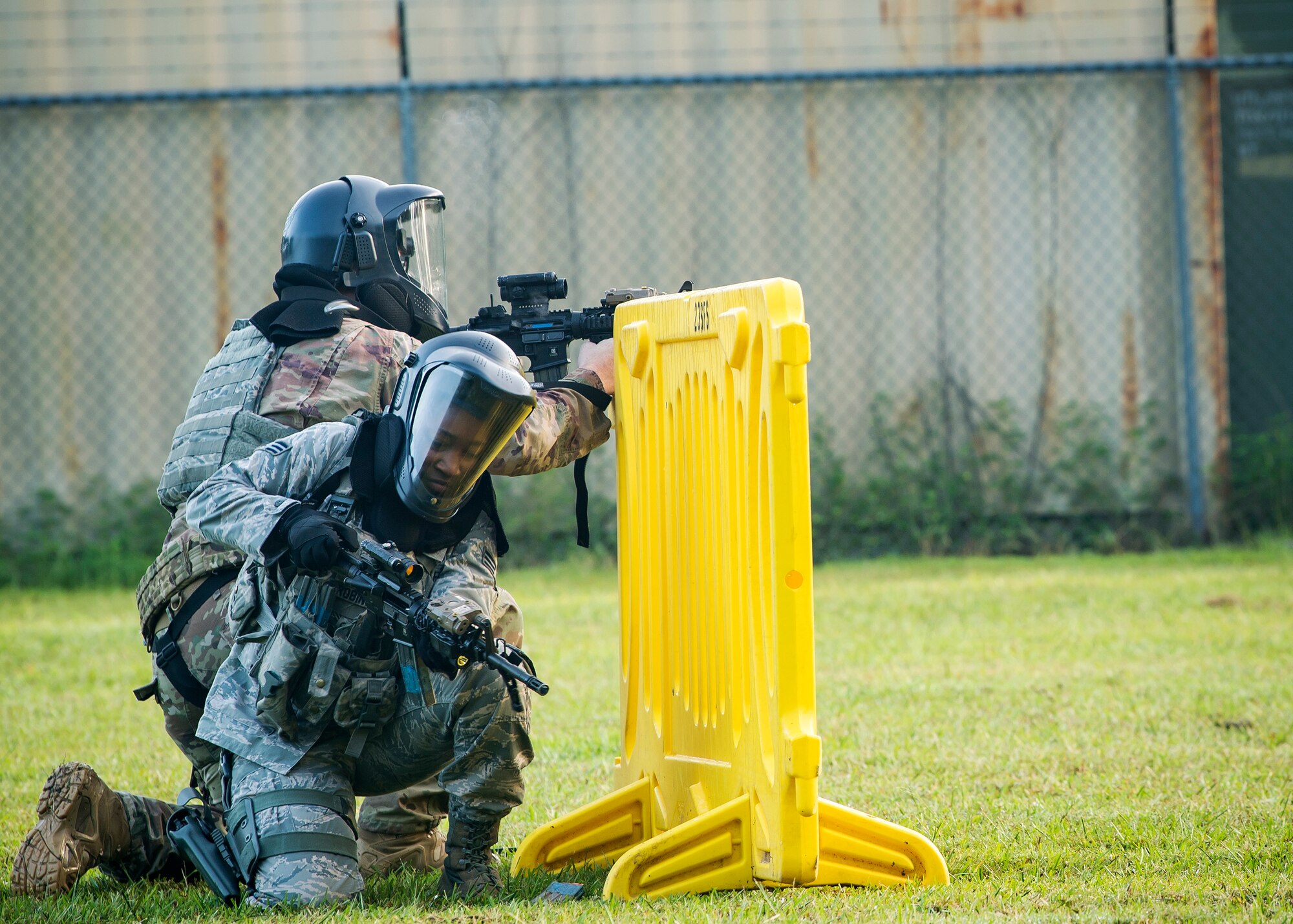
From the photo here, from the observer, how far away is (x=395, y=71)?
8891mm

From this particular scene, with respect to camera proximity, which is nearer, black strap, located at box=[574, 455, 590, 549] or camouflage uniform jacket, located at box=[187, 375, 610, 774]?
camouflage uniform jacket, located at box=[187, 375, 610, 774]

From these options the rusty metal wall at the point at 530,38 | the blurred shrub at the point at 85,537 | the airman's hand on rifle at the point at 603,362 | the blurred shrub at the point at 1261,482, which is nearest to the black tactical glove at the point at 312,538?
the airman's hand on rifle at the point at 603,362

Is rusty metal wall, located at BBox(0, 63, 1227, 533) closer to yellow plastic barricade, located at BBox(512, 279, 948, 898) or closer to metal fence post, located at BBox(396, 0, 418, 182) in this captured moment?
metal fence post, located at BBox(396, 0, 418, 182)

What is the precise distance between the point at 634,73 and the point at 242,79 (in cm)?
244

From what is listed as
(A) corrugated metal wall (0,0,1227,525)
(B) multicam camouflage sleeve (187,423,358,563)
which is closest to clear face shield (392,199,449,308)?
(B) multicam camouflage sleeve (187,423,358,563)

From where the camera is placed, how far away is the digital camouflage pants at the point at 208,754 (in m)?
3.65

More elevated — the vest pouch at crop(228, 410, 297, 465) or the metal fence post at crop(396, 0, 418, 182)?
the metal fence post at crop(396, 0, 418, 182)

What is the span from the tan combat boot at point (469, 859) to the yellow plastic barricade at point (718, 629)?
0.13m

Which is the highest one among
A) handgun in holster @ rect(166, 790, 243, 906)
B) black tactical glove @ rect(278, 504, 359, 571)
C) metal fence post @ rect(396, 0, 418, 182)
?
metal fence post @ rect(396, 0, 418, 182)

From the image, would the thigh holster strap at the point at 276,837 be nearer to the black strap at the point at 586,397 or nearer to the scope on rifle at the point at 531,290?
the black strap at the point at 586,397

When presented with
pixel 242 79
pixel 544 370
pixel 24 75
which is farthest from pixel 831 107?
pixel 544 370

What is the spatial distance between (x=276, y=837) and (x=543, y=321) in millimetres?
1595

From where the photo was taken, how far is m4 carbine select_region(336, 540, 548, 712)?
314 centimetres

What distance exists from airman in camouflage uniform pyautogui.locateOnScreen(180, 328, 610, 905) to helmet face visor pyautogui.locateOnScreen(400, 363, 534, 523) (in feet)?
0.79
